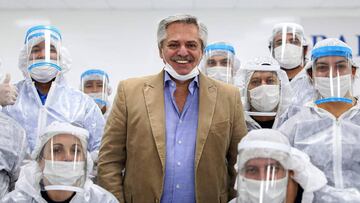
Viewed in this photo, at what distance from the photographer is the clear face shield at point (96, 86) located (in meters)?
3.77

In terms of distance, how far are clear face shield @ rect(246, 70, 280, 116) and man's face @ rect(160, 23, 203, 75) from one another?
0.65m

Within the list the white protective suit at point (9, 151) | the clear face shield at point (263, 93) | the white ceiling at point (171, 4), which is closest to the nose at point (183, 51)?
the clear face shield at point (263, 93)

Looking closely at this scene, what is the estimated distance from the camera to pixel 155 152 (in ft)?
6.57

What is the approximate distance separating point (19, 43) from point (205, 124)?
4534 mm

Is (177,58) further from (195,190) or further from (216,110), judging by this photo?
(195,190)

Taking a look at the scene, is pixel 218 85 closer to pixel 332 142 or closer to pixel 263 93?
pixel 263 93

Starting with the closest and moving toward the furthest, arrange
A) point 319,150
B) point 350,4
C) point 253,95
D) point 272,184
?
point 272,184 < point 319,150 < point 253,95 < point 350,4

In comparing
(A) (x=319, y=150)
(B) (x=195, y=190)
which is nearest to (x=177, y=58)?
(B) (x=195, y=190)

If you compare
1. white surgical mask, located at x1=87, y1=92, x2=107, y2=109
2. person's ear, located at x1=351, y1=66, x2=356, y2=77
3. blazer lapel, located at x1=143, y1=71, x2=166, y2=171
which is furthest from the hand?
person's ear, located at x1=351, y1=66, x2=356, y2=77

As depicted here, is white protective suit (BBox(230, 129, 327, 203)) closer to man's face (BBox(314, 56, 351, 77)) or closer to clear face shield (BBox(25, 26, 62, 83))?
man's face (BBox(314, 56, 351, 77))

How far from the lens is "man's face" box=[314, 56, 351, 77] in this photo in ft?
6.55

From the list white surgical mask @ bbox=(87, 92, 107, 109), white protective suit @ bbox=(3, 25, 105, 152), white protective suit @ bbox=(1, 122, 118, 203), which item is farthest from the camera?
white surgical mask @ bbox=(87, 92, 107, 109)

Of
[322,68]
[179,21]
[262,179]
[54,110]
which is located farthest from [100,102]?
[262,179]

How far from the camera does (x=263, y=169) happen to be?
1737 mm
